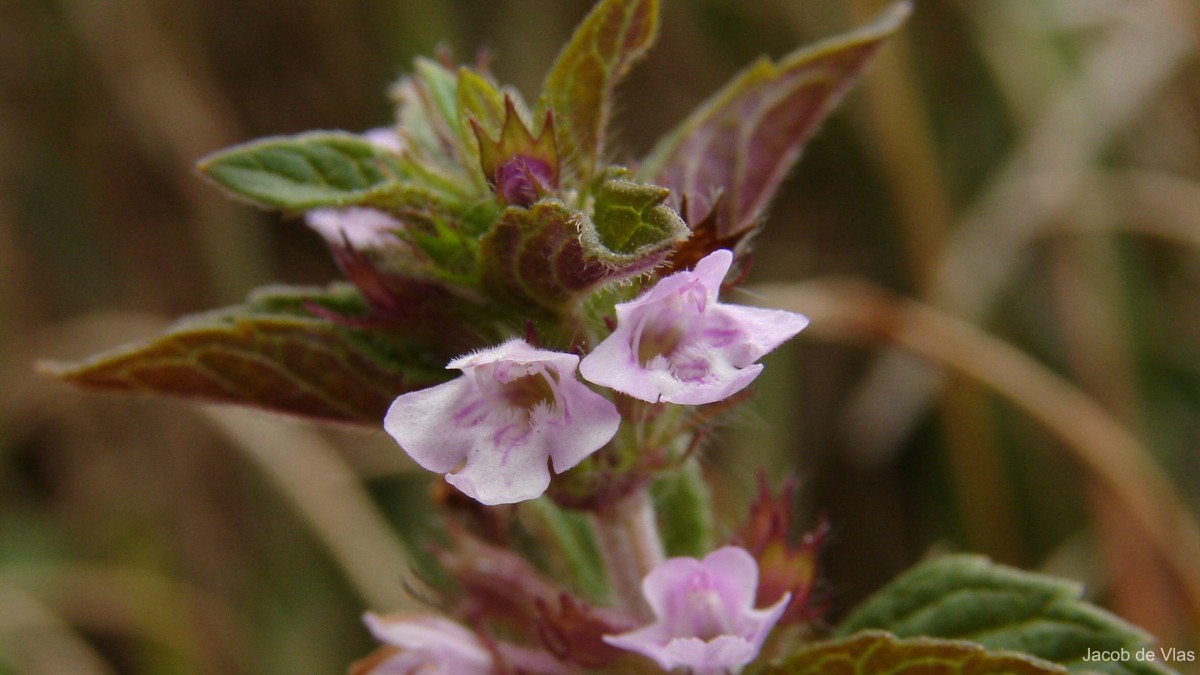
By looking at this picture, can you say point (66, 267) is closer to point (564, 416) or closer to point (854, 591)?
point (854, 591)

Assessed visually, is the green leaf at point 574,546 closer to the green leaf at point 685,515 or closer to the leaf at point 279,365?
the green leaf at point 685,515

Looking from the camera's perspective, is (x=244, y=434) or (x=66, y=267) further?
(x=66, y=267)

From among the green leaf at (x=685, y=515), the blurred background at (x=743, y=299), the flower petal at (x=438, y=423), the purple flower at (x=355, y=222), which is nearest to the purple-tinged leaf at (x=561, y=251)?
the flower petal at (x=438, y=423)

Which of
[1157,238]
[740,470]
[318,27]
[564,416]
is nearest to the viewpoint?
[564,416]

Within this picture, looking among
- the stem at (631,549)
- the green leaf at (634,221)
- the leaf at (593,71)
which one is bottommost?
the stem at (631,549)

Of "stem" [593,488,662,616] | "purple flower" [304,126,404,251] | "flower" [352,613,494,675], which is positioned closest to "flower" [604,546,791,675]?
"stem" [593,488,662,616]

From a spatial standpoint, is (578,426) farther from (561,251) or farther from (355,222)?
(355,222)

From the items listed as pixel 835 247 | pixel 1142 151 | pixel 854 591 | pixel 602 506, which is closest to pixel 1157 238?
pixel 1142 151
